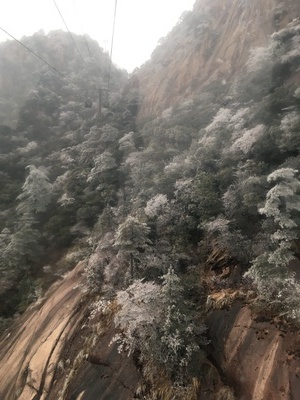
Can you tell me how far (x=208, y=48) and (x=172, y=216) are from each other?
1330 inches

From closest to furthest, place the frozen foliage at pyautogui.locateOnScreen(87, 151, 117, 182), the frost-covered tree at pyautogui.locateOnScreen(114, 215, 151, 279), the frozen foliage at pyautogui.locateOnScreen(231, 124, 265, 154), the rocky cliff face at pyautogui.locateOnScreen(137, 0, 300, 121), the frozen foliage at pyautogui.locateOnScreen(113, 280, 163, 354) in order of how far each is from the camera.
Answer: the frozen foliage at pyautogui.locateOnScreen(113, 280, 163, 354)
the frost-covered tree at pyautogui.locateOnScreen(114, 215, 151, 279)
the frozen foliage at pyautogui.locateOnScreen(231, 124, 265, 154)
the frozen foliage at pyautogui.locateOnScreen(87, 151, 117, 182)
the rocky cliff face at pyautogui.locateOnScreen(137, 0, 300, 121)

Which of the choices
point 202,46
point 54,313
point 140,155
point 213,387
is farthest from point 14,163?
point 213,387

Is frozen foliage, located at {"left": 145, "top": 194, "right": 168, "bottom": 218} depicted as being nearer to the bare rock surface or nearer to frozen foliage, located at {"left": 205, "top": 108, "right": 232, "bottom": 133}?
the bare rock surface

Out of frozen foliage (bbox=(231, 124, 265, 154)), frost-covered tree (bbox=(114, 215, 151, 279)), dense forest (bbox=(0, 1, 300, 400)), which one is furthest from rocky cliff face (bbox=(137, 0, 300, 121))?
frost-covered tree (bbox=(114, 215, 151, 279))

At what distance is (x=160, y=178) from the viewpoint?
25375 mm

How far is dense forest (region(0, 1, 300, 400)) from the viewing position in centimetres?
1409

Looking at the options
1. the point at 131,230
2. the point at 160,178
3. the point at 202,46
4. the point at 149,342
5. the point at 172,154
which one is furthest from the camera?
the point at 202,46

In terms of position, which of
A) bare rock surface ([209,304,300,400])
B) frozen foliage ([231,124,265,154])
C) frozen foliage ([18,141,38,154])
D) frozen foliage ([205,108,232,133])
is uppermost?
frozen foliage ([18,141,38,154])

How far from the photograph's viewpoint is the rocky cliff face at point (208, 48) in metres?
38.3

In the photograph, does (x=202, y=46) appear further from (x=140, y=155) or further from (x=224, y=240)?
(x=224, y=240)

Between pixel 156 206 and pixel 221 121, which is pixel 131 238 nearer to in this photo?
pixel 156 206

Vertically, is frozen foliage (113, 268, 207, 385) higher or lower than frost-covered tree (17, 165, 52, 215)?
lower

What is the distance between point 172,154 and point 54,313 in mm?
18111

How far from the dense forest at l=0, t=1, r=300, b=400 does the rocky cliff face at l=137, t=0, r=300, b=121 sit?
1.93 metres
